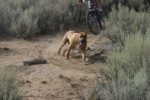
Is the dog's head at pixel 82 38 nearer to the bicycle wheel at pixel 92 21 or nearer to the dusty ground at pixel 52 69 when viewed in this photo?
the dusty ground at pixel 52 69

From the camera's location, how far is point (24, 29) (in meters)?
9.76

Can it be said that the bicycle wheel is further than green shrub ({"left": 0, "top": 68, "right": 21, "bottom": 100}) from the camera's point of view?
Yes

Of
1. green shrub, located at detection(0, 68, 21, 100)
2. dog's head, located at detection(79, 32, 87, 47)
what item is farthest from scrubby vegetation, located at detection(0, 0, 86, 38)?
green shrub, located at detection(0, 68, 21, 100)

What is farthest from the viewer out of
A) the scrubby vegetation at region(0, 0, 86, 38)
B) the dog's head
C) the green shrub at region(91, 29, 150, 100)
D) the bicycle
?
the scrubby vegetation at region(0, 0, 86, 38)

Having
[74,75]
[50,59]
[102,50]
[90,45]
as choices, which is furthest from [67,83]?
[90,45]

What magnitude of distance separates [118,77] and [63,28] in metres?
7.57

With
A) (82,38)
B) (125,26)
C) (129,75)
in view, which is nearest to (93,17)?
(125,26)

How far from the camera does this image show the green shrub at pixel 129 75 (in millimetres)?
3383

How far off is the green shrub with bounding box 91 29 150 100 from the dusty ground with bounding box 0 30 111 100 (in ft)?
1.69

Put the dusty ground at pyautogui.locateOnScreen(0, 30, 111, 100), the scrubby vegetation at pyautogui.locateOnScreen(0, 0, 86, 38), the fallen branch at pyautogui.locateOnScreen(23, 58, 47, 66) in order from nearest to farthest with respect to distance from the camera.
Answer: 1. the dusty ground at pyautogui.locateOnScreen(0, 30, 111, 100)
2. the fallen branch at pyautogui.locateOnScreen(23, 58, 47, 66)
3. the scrubby vegetation at pyautogui.locateOnScreen(0, 0, 86, 38)

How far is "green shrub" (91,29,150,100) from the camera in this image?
3.38 meters

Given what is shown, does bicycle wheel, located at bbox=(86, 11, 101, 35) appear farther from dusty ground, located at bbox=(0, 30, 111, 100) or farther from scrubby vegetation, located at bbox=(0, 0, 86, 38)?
scrubby vegetation, located at bbox=(0, 0, 86, 38)

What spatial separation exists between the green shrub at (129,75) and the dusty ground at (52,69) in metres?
0.52

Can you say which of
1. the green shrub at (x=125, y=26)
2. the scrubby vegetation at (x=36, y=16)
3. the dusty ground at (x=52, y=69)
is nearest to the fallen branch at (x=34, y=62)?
the dusty ground at (x=52, y=69)
